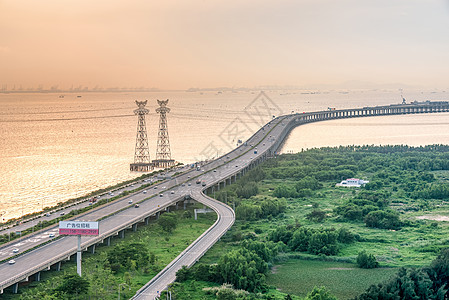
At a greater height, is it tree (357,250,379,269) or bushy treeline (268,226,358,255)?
bushy treeline (268,226,358,255)

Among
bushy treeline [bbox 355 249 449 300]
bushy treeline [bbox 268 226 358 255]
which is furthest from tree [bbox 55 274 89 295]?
bushy treeline [bbox 268 226 358 255]

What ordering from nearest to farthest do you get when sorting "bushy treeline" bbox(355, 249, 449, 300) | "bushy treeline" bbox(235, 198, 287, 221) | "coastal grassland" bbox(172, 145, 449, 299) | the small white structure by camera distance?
"bushy treeline" bbox(355, 249, 449, 300) → "coastal grassland" bbox(172, 145, 449, 299) → "bushy treeline" bbox(235, 198, 287, 221) → the small white structure

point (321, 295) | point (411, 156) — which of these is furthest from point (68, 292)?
point (411, 156)

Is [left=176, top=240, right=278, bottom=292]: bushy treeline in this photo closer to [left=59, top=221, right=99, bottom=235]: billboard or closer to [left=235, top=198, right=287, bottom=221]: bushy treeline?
[left=59, top=221, right=99, bottom=235]: billboard

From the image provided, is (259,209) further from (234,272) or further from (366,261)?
(234,272)

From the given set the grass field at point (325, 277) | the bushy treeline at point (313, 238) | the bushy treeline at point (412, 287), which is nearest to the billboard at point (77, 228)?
the grass field at point (325, 277)

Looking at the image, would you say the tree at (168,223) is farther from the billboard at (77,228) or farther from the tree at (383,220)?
the tree at (383,220)

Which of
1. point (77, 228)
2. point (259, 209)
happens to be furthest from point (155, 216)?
point (77, 228)
